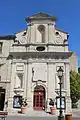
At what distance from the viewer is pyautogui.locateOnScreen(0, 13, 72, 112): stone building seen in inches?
1209

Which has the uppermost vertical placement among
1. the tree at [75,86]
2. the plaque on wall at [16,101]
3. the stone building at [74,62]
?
the stone building at [74,62]

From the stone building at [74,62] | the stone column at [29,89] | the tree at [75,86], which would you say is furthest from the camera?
the stone building at [74,62]

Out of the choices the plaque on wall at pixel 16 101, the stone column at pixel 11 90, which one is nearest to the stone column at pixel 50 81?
the plaque on wall at pixel 16 101

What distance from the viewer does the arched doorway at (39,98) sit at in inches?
1206

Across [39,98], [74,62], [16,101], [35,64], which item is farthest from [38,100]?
[74,62]

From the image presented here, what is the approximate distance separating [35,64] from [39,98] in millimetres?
4675

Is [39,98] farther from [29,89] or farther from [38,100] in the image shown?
[29,89]

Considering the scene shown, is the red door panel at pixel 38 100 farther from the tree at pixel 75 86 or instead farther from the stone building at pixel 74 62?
the stone building at pixel 74 62

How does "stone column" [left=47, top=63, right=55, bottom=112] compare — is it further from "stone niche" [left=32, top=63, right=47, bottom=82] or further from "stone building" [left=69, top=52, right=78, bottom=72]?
"stone building" [left=69, top=52, right=78, bottom=72]

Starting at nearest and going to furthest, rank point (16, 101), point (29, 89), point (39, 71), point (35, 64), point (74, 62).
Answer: point (16, 101), point (29, 89), point (39, 71), point (35, 64), point (74, 62)

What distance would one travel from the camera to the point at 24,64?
105ft

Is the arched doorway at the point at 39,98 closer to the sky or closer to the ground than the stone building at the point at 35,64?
closer to the ground

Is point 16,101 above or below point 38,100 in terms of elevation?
below

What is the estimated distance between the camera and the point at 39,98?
30.9 m
